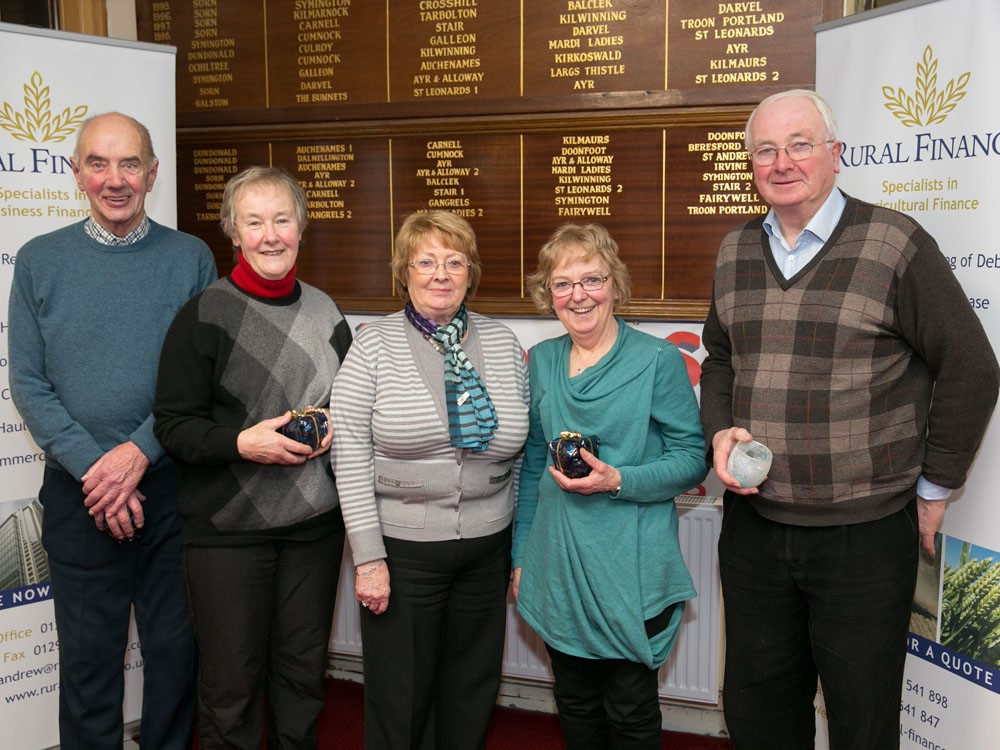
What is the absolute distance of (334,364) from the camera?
7.07 ft

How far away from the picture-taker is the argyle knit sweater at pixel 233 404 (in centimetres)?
202

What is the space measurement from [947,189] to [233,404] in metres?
1.77

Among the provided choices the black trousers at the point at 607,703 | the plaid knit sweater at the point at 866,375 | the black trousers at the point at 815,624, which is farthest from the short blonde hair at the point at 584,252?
the black trousers at the point at 607,703

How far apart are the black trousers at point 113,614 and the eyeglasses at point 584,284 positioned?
3.75 feet

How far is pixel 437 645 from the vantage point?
85.0 inches

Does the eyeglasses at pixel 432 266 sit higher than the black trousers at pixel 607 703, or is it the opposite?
the eyeglasses at pixel 432 266

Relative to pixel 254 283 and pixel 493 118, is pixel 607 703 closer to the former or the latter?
pixel 254 283

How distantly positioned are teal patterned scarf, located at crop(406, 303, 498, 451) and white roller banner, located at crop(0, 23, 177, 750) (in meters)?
1.24

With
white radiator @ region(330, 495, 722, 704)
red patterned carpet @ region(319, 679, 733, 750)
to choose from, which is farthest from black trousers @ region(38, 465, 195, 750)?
white radiator @ region(330, 495, 722, 704)

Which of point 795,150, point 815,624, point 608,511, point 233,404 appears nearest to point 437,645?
point 608,511

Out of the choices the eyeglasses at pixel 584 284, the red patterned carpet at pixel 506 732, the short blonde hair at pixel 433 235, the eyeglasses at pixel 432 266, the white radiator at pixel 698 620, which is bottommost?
the red patterned carpet at pixel 506 732

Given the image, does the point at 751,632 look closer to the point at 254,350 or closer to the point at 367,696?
the point at 367,696

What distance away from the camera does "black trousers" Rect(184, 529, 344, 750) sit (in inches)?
80.9

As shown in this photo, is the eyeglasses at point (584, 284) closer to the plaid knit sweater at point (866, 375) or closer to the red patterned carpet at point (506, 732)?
the plaid knit sweater at point (866, 375)
